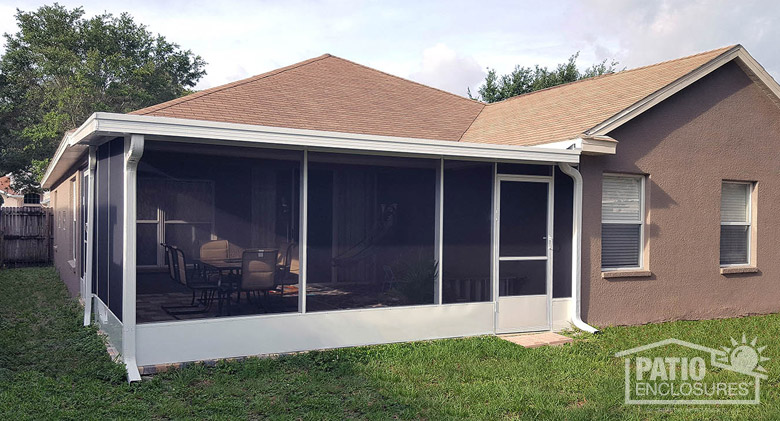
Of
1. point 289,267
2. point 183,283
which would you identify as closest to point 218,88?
point 289,267

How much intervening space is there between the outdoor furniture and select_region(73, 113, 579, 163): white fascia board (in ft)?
3.91

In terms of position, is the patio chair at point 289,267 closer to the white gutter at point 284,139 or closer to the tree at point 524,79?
the white gutter at point 284,139

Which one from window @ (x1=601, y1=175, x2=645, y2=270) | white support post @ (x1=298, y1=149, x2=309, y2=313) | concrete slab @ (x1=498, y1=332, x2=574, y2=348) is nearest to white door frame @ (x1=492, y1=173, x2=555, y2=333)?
concrete slab @ (x1=498, y1=332, x2=574, y2=348)

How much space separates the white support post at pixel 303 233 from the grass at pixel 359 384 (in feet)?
2.19

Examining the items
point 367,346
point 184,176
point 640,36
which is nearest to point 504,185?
point 367,346

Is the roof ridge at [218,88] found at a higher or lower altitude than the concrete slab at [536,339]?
higher

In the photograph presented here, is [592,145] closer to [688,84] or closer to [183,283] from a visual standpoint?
[688,84]

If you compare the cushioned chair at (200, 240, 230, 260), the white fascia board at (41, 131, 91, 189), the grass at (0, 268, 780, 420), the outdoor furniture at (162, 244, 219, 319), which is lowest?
the grass at (0, 268, 780, 420)

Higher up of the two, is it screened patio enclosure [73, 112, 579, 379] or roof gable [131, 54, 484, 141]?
roof gable [131, 54, 484, 141]

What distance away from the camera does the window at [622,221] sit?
8.74 metres

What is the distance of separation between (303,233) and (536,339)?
3135 mm

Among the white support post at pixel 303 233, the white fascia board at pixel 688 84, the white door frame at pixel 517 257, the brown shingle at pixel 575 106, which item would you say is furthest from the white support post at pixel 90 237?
the white fascia board at pixel 688 84

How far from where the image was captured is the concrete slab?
7.62m

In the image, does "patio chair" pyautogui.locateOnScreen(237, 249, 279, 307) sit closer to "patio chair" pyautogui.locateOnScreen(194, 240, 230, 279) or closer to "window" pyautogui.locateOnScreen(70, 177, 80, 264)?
"patio chair" pyautogui.locateOnScreen(194, 240, 230, 279)
